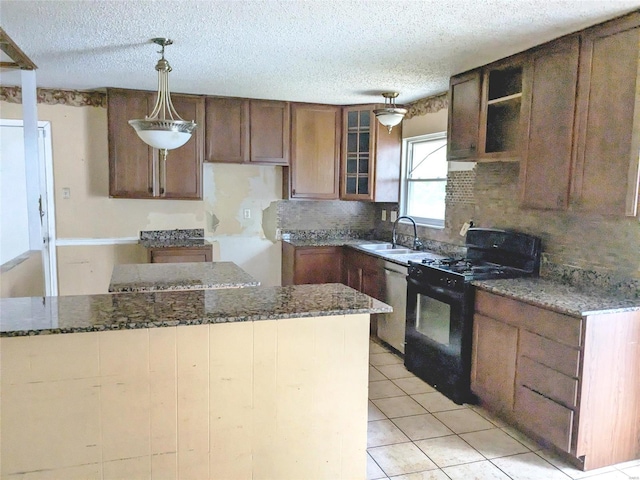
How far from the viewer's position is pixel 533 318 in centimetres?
265

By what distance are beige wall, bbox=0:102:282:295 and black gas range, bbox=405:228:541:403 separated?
2130mm

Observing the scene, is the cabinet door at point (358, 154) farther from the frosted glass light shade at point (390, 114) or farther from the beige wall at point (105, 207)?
the frosted glass light shade at point (390, 114)

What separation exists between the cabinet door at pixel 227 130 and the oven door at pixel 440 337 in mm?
2182

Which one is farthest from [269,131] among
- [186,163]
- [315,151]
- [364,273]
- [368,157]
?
[364,273]

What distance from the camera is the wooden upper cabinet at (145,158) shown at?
172 inches

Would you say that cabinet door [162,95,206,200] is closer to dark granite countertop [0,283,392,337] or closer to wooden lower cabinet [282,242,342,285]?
wooden lower cabinet [282,242,342,285]

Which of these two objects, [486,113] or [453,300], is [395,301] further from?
[486,113]

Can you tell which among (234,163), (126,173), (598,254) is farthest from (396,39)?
(126,173)

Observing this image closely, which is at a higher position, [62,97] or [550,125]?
[62,97]

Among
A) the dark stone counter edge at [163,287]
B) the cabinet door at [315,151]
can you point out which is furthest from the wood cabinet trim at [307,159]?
the dark stone counter edge at [163,287]

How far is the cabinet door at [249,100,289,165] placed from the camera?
4781 mm

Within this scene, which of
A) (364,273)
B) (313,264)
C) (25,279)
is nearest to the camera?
(25,279)

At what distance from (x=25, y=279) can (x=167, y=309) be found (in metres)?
2.14

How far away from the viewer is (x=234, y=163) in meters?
4.82
